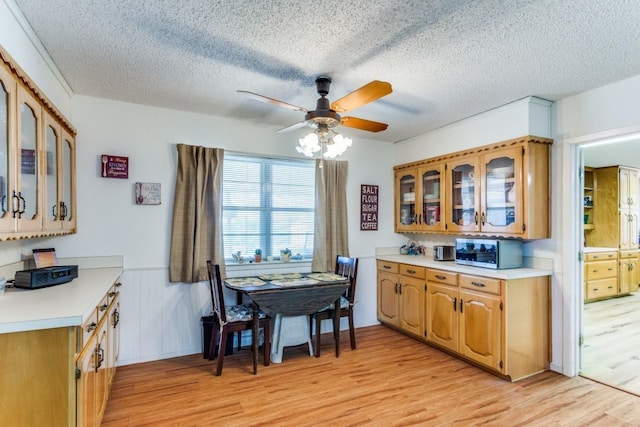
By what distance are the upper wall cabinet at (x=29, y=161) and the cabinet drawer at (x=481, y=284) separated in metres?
3.21

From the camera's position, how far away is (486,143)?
3.32 m

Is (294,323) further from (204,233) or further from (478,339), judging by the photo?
(478,339)

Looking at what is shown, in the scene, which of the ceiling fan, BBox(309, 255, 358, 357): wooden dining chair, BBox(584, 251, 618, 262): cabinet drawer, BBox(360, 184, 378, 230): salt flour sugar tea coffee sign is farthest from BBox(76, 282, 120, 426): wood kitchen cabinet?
BBox(584, 251, 618, 262): cabinet drawer

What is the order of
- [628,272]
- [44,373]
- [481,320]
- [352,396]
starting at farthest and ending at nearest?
[628,272]
[481,320]
[352,396]
[44,373]

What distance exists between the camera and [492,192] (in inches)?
128

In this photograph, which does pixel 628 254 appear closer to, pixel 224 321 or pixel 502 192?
pixel 502 192

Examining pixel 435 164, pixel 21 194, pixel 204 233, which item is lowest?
pixel 204 233

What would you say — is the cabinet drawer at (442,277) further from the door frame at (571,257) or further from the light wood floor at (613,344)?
the light wood floor at (613,344)

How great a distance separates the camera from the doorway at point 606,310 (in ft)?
9.61

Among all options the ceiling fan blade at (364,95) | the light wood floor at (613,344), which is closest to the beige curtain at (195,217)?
the ceiling fan blade at (364,95)

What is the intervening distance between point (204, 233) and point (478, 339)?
270 centimetres

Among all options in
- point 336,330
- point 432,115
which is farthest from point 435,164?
point 336,330

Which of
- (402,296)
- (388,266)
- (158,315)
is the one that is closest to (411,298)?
(402,296)

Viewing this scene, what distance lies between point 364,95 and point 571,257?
2.29 meters
